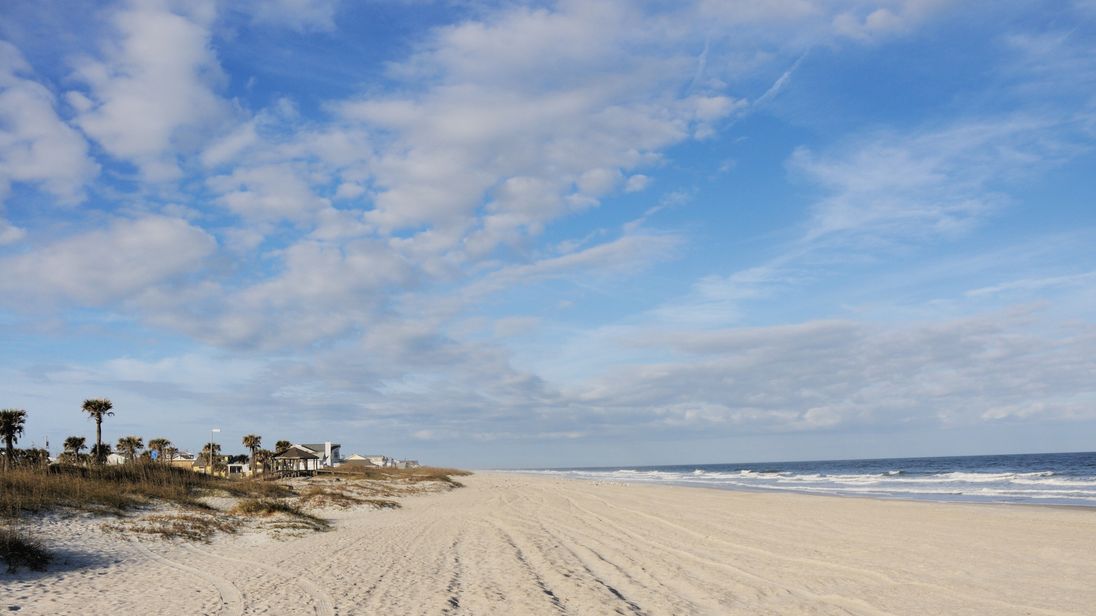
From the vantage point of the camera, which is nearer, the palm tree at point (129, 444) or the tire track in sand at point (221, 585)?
the tire track in sand at point (221, 585)

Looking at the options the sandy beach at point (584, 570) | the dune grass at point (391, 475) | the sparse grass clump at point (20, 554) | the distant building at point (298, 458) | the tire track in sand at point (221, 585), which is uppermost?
the sparse grass clump at point (20, 554)

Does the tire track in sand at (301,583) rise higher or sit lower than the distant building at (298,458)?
higher

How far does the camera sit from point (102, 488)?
67.2 feet

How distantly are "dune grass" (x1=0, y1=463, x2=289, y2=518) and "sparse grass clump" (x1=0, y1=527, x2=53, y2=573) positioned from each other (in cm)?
418

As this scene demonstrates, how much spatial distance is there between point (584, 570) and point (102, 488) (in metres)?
15.7

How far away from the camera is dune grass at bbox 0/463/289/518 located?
16.9 m

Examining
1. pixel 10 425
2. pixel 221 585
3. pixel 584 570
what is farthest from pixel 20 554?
pixel 10 425

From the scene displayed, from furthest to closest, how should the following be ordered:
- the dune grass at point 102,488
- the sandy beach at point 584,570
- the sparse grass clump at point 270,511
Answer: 1. the sparse grass clump at point 270,511
2. the dune grass at point 102,488
3. the sandy beach at point 584,570

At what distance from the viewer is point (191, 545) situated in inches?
621

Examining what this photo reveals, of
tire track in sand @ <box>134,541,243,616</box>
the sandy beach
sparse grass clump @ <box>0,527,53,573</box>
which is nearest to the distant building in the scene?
the sandy beach

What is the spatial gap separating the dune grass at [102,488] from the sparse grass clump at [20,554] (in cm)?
418


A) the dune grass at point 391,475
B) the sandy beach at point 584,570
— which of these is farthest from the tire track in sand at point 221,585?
the dune grass at point 391,475

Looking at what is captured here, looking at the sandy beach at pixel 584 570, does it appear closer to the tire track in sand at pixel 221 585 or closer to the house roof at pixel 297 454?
the tire track in sand at pixel 221 585

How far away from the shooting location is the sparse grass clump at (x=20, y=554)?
37.2ft
